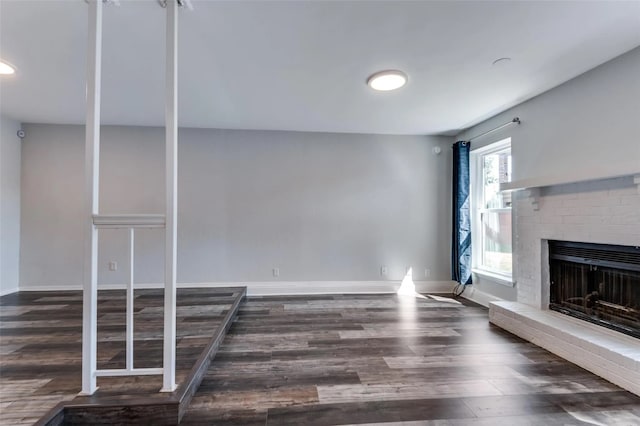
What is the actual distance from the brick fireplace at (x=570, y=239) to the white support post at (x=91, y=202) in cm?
342

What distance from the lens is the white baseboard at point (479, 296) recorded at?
3807 mm

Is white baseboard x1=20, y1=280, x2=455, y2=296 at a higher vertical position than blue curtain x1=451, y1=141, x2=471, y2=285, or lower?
lower

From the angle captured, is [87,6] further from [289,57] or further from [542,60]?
[542,60]

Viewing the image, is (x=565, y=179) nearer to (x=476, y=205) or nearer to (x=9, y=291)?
(x=476, y=205)

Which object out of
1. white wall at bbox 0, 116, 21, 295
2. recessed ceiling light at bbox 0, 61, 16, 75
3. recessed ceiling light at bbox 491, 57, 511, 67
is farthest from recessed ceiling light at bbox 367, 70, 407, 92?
white wall at bbox 0, 116, 21, 295

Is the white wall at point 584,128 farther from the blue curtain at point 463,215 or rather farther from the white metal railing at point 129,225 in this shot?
the white metal railing at point 129,225

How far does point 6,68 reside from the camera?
8.38ft

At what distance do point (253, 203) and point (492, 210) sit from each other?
338cm

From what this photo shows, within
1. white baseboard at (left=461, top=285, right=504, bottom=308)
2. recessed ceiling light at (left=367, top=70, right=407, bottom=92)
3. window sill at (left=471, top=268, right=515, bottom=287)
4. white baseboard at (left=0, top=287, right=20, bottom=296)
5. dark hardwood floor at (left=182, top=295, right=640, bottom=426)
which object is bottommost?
dark hardwood floor at (left=182, top=295, right=640, bottom=426)

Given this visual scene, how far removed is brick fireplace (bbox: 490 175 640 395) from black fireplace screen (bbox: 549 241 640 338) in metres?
0.07

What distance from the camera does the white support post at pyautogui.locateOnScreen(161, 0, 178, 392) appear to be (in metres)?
1.71

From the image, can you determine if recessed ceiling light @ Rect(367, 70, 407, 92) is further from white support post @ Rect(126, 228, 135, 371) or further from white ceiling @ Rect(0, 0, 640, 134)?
white support post @ Rect(126, 228, 135, 371)

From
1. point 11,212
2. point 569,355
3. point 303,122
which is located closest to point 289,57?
point 303,122

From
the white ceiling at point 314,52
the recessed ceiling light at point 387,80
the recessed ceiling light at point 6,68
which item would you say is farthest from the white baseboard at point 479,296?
the recessed ceiling light at point 6,68
